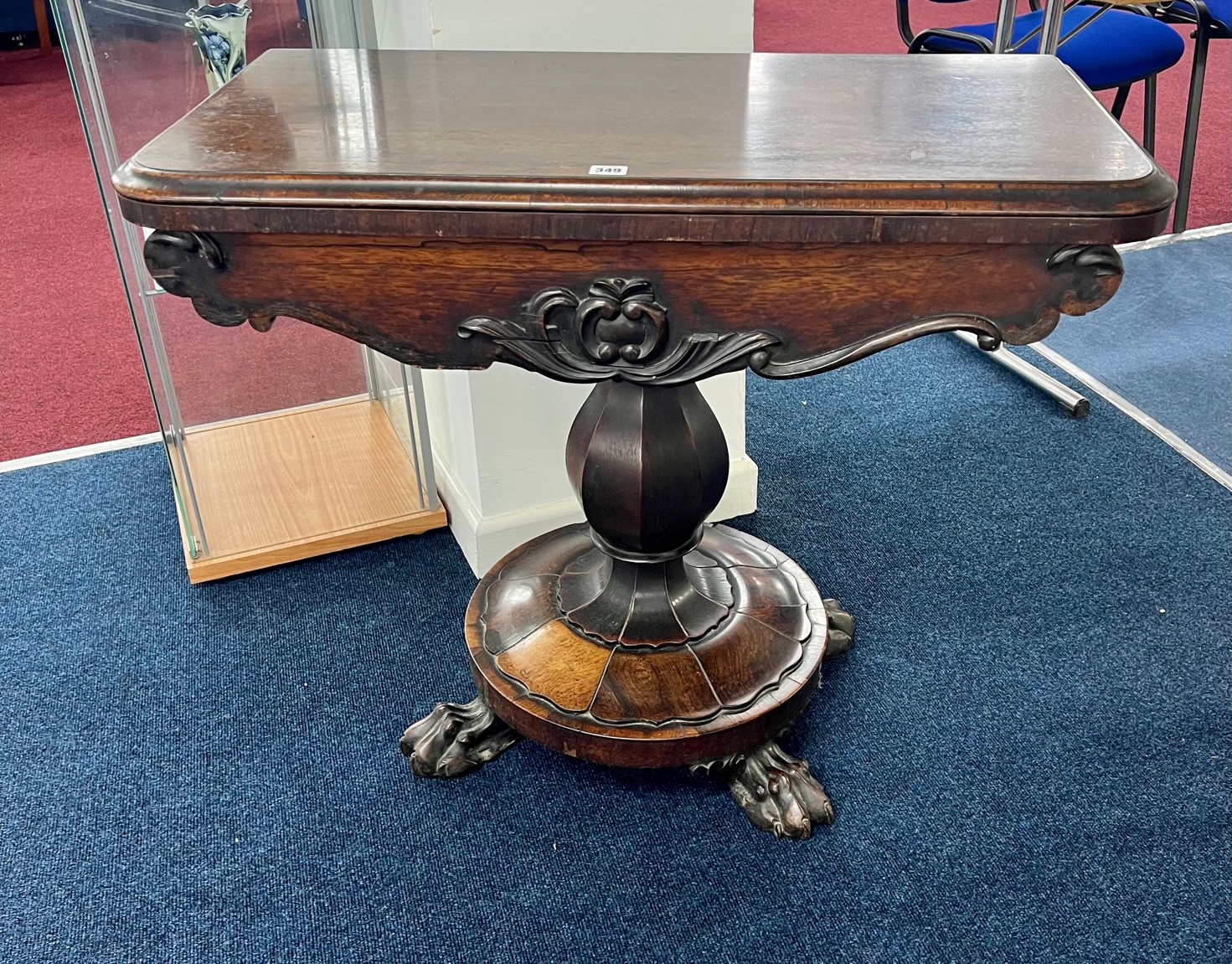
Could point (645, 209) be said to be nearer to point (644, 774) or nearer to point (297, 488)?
point (644, 774)

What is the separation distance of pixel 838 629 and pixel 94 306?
7.07 ft

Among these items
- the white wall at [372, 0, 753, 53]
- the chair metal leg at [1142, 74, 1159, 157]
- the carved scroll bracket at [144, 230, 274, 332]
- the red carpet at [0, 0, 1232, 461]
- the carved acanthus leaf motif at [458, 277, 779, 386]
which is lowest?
the red carpet at [0, 0, 1232, 461]

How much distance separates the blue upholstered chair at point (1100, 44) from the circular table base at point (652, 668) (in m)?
1.55

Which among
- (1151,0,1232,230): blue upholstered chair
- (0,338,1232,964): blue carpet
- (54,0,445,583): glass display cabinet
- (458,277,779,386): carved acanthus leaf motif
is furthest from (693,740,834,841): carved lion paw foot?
(1151,0,1232,230): blue upholstered chair

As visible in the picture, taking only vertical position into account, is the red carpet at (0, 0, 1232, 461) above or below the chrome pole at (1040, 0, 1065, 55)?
below

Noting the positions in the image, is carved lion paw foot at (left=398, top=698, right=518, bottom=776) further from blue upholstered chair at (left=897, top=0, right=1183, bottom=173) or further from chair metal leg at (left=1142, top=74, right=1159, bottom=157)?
chair metal leg at (left=1142, top=74, right=1159, bottom=157)

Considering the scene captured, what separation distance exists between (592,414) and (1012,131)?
23.1 inches

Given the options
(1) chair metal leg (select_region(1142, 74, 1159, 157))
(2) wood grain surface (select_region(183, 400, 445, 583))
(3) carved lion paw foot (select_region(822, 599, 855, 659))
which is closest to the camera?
(3) carved lion paw foot (select_region(822, 599, 855, 659))

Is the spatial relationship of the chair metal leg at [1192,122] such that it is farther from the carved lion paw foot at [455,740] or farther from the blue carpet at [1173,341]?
the carved lion paw foot at [455,740]

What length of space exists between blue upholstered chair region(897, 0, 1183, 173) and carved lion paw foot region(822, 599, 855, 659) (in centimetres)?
144

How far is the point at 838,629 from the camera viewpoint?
1692mm

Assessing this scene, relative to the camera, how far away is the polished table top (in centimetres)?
94

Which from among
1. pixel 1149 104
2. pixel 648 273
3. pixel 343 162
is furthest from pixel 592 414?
pixel 1149 104

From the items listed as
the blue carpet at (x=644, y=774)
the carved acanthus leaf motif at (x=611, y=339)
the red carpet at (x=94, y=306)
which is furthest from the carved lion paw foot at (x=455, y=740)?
the red carpet at (x=94, y=306)
